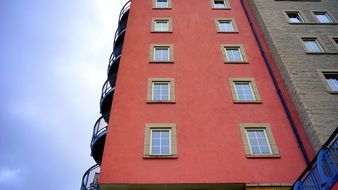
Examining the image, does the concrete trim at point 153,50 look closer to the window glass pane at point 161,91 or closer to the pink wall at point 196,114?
the pink wall at point 196,114

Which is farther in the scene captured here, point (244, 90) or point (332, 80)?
point (332, 80)

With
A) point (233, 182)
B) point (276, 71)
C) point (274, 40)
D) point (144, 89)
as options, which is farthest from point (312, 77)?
point (144, 89)

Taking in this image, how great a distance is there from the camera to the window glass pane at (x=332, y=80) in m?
17.1

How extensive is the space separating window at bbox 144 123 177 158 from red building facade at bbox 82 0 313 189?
0.05 m

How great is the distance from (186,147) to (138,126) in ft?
8.61

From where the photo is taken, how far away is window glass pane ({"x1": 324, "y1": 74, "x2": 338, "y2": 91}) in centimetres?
1712

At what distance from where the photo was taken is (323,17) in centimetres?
2281

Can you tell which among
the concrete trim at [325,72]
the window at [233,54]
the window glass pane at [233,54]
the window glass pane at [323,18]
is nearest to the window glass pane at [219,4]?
the window at [233,54]

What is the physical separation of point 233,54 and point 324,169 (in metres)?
11.6

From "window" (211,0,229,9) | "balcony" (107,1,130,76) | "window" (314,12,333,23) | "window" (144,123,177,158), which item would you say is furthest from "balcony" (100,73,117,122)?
"window" (314,12,333,23)

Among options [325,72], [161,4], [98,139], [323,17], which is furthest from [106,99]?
[323,17]

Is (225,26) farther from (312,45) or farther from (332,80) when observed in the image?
(332,80)

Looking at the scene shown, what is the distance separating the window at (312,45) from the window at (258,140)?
23.2 feet

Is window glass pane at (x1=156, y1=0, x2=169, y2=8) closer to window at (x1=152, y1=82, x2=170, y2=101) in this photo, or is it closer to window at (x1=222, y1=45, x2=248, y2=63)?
window at (x1=222, y1=45, x2=248, y2=63)
